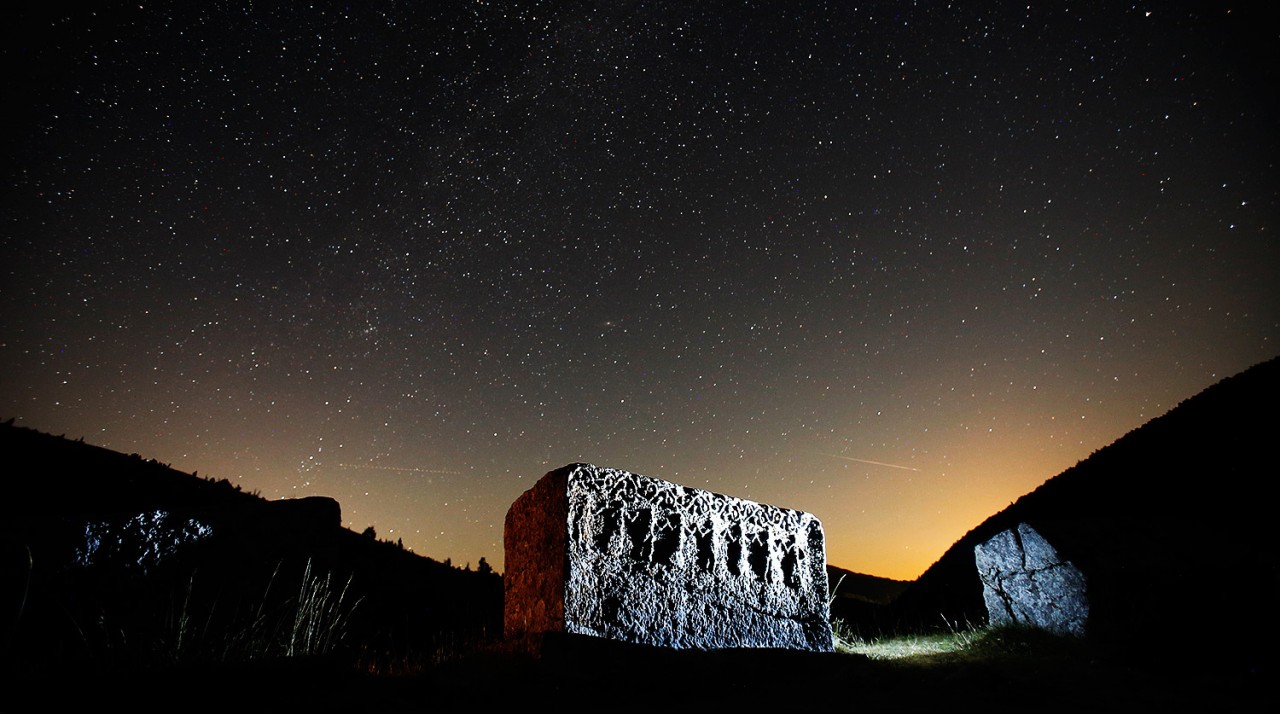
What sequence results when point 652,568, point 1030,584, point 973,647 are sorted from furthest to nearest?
1. point 1030,584
2. point 973,647
3. point 652,568

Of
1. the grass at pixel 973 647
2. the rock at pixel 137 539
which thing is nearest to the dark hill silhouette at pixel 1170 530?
the grass at pixel 973 647

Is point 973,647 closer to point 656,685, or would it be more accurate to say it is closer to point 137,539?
point 656,685

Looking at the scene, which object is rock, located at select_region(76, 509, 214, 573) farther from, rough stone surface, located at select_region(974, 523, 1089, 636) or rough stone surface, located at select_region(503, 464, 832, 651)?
rough stone surface, located at select_region(974, 523, 1089, 636)

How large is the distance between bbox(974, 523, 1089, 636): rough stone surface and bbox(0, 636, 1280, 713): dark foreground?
78 cm

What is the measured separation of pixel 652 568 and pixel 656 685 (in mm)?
610

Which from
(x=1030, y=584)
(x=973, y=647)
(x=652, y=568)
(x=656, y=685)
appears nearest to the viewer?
(x=656, y=685)

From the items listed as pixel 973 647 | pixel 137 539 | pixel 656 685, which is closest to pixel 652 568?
pixel 656 685

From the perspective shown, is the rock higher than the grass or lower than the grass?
higher

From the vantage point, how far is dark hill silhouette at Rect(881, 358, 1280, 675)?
3584 millimetres

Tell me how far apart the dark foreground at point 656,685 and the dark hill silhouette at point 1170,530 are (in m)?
0.47

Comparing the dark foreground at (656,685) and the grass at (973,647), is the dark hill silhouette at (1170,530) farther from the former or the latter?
the dark foreground at (656,685)

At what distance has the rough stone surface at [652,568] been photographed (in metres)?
2.88

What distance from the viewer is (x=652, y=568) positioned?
3.16 metres

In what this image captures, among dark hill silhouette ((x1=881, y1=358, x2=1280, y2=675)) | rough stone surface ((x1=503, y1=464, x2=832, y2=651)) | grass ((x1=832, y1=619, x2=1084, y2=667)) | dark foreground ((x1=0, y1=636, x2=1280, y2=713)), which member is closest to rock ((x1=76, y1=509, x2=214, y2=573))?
dark foreground ((x1=0, y1=636, x2=1280, y2=713))
